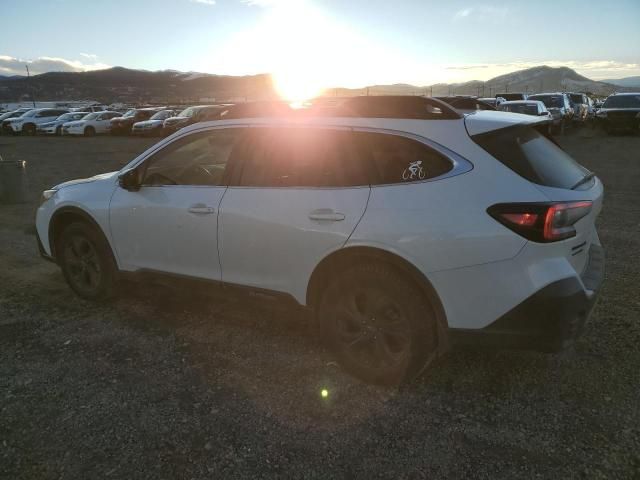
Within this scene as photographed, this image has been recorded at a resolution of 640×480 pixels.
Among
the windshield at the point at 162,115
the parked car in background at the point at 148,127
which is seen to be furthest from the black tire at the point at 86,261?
the windshield at the point at 162,115

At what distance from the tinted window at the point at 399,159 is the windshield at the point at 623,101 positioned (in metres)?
23.2

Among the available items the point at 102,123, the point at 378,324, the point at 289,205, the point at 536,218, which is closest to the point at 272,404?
the point at 378,324

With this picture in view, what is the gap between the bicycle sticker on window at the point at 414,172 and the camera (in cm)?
293

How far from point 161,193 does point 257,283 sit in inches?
44.4

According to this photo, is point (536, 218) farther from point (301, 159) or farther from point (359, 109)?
point (301, 159)

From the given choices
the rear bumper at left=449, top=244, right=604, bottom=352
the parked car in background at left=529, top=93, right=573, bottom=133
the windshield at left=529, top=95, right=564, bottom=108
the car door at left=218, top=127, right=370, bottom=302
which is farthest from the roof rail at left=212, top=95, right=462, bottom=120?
the windshield at left=529, top=95, right=564, bottom=108

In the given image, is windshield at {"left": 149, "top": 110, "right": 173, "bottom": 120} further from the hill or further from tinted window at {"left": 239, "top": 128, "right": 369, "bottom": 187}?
the hill

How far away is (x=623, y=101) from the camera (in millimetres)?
22453

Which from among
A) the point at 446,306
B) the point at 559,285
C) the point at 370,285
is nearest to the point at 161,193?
the point at 370,285

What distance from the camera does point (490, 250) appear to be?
265 centimetres

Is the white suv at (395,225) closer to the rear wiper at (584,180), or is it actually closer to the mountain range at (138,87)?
the rear wiper at (584,180)

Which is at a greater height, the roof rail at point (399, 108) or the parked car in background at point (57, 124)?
the parked car in background at point (57, 124)

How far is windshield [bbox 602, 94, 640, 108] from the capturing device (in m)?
21.9

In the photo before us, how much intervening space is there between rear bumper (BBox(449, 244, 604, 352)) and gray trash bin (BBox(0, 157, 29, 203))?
989cm
